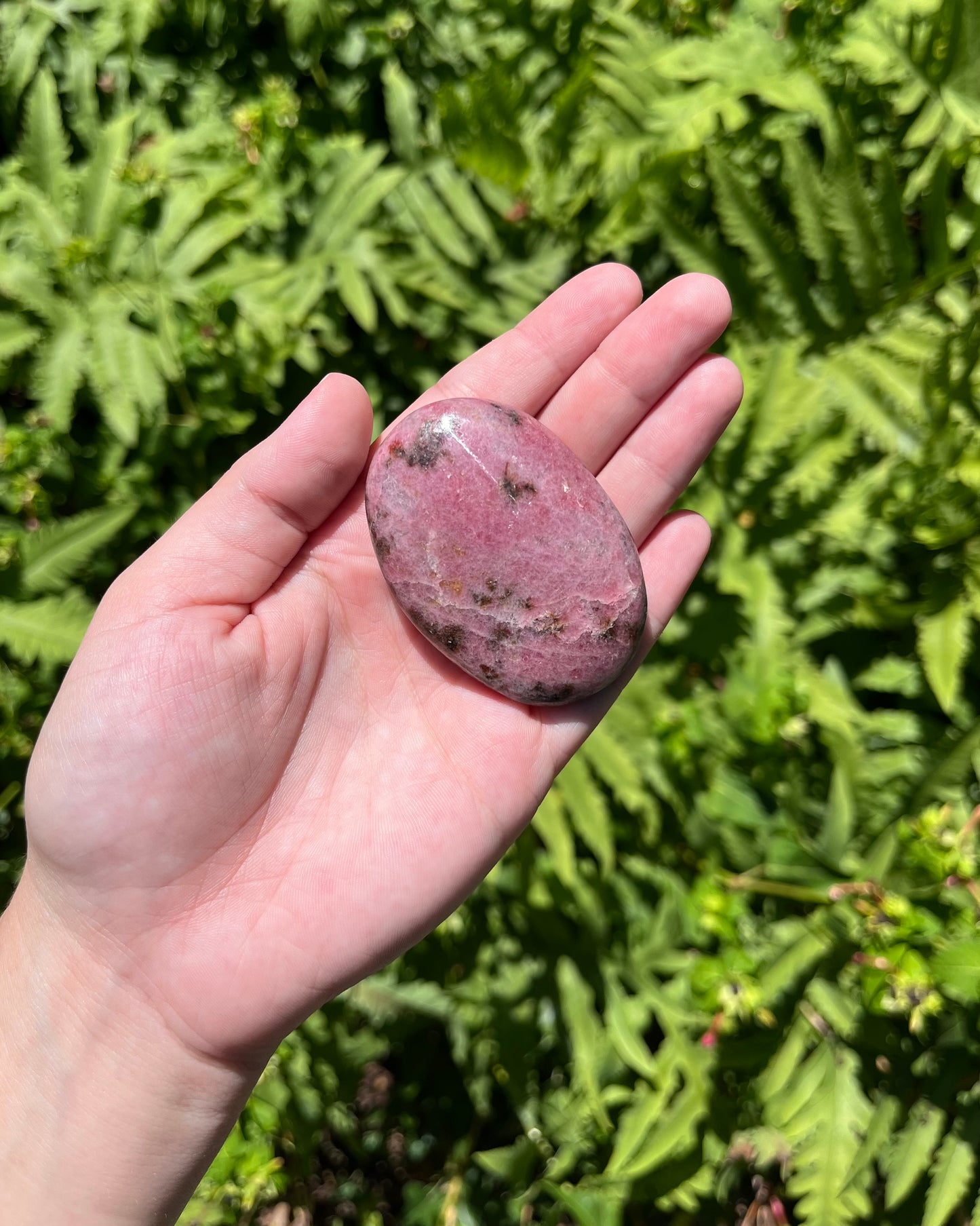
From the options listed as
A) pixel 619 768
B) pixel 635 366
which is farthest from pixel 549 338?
pixel 619 768

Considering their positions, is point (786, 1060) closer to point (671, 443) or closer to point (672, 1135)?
point (672, 1135)

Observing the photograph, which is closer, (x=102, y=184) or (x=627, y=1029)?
(x=627, y=1029)

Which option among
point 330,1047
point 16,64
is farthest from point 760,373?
point 16,64

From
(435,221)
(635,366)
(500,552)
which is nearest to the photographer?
(500,552)

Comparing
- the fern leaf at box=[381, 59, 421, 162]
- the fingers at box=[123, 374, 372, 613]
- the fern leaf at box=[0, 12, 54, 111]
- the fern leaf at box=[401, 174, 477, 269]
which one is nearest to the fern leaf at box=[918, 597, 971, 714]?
the fingers at box=[123, 374, 372, 613]

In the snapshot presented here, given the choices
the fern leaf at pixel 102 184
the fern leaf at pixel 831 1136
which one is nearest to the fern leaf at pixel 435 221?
the fern leaf at pixel 102 184

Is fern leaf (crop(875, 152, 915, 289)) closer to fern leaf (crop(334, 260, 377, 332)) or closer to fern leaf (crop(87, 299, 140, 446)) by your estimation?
fern leaf (crop(334, 260, 377, 332))

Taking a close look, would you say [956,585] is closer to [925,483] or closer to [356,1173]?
[925,483]
